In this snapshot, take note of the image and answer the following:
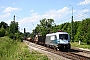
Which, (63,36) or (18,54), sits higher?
(63,36)

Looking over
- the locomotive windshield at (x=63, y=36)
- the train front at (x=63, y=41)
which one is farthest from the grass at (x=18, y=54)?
the locomotive windshield at (x=63, y=36)

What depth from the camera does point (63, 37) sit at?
1310 inches

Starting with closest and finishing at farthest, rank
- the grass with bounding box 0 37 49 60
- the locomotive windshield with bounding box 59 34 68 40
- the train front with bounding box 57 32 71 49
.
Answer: the grass with bounding box 0 37 49 60, the train front with bounding box 57 32 71 49, the locomotive windshield with bounding box 59 34 68 40

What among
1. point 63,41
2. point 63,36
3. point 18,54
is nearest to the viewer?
point 18,54

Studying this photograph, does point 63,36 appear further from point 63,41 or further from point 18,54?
point 18,54

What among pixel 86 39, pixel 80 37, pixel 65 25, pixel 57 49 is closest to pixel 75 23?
pixel 65 25

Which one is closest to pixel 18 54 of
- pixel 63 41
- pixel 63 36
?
pixel 63 41

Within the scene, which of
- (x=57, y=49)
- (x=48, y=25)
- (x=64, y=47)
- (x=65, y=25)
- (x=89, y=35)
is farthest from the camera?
(x=48, y=25)

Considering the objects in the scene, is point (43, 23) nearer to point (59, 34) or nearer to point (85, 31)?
point (85, 31)

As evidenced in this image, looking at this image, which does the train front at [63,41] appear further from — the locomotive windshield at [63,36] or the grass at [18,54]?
the grass at [18,54]

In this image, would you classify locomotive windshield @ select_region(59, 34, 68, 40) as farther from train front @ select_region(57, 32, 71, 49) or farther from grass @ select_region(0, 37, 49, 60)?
grass @ select_region(0, 37, 49, 60)

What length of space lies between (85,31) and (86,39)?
2.13 m

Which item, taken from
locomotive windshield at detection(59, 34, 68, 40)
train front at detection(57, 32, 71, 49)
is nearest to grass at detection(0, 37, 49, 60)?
train front at detection(57, 32, 71, 49)

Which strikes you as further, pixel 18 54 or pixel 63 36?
pixel 63 36
